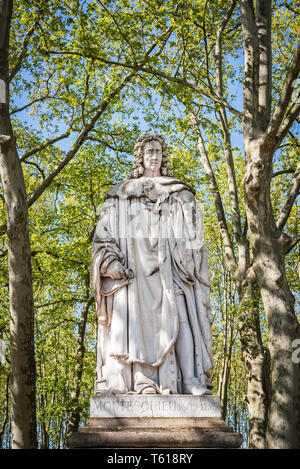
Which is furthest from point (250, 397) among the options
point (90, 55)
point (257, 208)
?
point (90, 55)

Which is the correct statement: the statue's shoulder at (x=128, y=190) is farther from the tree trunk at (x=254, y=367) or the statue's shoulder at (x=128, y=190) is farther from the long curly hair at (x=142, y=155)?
the tree trunk at (x=254, y=367)

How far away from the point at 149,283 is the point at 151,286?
4cm

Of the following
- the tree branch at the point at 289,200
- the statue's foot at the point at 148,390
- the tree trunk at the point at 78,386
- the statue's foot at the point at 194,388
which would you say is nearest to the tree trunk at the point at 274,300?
the tree branch at the point at 289,200

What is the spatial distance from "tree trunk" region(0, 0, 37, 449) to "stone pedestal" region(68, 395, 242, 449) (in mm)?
2924

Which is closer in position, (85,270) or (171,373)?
(171,373)

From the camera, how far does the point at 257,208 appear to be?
29.7 ft

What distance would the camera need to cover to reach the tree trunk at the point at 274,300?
8.41 meters

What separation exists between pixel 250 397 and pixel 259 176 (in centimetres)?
581

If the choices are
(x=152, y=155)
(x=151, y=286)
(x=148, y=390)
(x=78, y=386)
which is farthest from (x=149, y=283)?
(x=78, y=386)

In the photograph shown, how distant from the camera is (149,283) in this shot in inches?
265

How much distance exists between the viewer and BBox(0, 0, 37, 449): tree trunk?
844cm

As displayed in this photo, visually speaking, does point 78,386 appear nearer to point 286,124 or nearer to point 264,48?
point 286,124

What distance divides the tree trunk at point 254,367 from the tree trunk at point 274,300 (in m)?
3.30

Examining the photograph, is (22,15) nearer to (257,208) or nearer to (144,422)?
(257,208)
